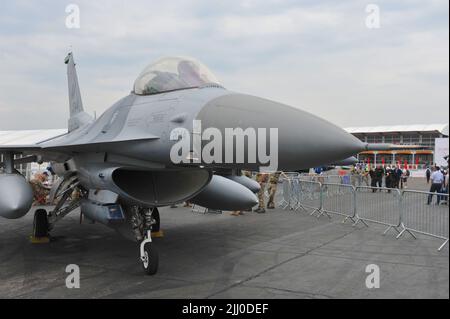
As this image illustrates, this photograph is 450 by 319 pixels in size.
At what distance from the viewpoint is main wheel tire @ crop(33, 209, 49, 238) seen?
819 centimetres

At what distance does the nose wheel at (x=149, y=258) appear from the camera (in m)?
5.52

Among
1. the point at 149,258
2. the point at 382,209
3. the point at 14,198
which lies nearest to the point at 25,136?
the point at 14,198

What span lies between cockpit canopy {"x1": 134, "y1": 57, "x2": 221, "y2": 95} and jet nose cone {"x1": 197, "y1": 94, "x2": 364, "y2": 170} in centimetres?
109

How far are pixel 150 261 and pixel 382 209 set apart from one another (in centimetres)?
737

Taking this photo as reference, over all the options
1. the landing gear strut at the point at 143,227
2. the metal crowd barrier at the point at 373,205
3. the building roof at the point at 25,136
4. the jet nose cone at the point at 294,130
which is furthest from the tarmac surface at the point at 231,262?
the building roof at the point at 25,136

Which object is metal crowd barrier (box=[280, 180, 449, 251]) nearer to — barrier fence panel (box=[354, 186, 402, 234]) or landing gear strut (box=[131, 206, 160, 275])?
barrier fence panel (box=[354, 186, 402, 234])

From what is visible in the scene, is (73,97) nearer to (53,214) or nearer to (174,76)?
(53,214)

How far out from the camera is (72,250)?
7500 millimetres

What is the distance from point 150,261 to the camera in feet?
18.1

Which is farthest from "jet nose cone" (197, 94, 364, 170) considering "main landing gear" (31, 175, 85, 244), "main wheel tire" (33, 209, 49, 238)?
"main wheel tire" (33, 209, 49, 238)

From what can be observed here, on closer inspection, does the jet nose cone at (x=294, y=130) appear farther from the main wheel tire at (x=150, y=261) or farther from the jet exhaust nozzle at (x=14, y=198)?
the jet exhaust nozzle at (x=14, y=198)
